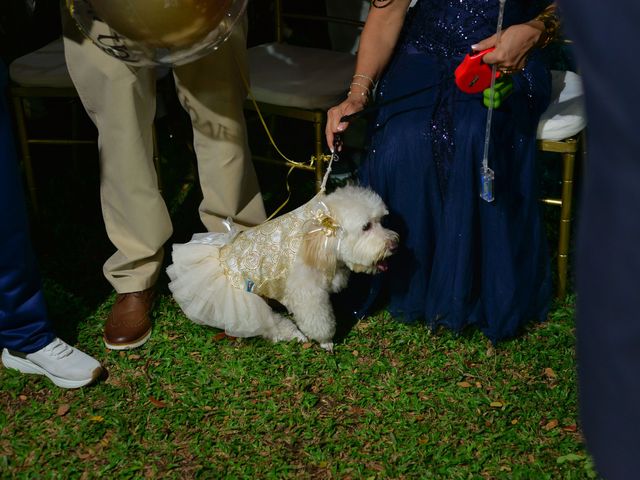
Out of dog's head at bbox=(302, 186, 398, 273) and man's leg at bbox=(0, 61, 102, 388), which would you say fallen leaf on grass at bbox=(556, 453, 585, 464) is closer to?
dog's head at bbox=(302, 186, 398, 273)

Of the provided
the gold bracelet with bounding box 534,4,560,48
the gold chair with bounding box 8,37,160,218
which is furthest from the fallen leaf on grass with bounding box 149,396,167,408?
the gold bracelet with bounding box 534,4,560,48

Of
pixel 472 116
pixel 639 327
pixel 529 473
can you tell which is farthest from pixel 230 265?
pixel 639 327

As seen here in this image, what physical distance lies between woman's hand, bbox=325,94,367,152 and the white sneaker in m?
1.20

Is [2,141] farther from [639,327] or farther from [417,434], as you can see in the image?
[639,327]

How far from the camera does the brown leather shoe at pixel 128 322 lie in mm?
3139

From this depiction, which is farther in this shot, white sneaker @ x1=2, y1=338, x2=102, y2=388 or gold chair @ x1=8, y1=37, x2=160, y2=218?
gold chair @ x1=8, y1=37, x2=160, y2=218

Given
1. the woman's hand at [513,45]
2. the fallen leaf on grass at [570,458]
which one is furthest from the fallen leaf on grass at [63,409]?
the woman's hand at [513,45]

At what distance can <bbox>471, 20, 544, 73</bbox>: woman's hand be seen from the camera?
105 inches

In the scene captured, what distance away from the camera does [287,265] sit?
2.94 meters

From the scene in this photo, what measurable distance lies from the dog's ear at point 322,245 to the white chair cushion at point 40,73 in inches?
59.7

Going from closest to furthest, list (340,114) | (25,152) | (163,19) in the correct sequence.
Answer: (163,19), (340,114), (25,152)

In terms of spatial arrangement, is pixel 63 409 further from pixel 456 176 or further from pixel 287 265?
pixel 456 176

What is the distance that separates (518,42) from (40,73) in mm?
2145

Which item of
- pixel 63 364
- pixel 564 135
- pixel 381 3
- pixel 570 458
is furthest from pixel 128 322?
pixel 564 135
